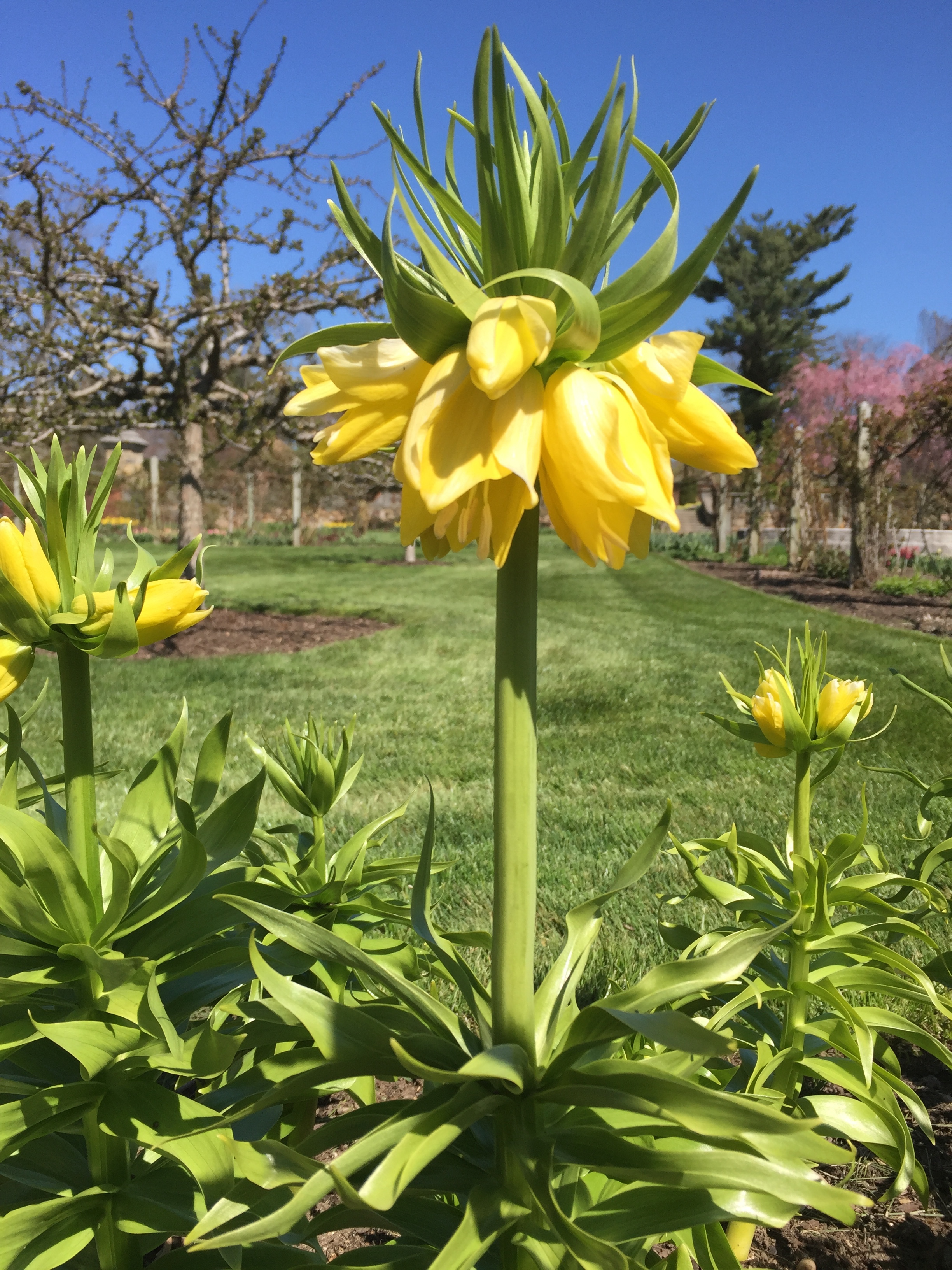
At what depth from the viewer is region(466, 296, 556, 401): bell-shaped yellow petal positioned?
1.74 ft

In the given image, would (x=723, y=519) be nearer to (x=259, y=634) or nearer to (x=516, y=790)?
(x=259, y=634)

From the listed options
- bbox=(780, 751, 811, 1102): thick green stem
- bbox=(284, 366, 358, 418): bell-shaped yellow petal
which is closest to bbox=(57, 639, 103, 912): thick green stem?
bbox=(284, 366, 358, 418): bell-shaped yellow petal

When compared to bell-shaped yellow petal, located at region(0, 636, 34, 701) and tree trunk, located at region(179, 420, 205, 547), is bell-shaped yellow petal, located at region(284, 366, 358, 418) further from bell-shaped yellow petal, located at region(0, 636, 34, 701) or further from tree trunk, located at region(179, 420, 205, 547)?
tree trunk, located at region(179, 420, 205, 547)

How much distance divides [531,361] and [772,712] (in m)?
0.89

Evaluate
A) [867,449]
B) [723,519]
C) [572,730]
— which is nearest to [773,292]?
[723,519]

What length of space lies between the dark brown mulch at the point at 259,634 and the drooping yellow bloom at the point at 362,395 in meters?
7.11

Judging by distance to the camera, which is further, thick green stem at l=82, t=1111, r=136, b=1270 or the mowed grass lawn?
the mowed grass lawn

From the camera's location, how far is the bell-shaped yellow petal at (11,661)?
35.2 inches

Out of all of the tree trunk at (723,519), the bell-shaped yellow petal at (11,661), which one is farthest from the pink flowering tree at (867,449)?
the bell-shaped yellow petal at (11,661)

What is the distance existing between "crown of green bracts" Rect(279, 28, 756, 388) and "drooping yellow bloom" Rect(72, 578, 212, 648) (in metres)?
0.34

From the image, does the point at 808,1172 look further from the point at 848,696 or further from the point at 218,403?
the point at 218,403

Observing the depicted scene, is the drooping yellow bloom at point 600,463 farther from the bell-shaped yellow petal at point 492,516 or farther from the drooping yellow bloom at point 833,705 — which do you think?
the drooping yellow bloom at point 833,705

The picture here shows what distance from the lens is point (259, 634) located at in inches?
352

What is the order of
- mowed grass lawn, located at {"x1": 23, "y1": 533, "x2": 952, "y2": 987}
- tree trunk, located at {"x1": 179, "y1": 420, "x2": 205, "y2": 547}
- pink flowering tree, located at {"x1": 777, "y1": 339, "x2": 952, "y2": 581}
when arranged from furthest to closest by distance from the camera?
pink flowering tree, located at {"x1": 777, "y1": 339, "x2": 952, "y2": 581} → tree trunk, located at {"x1": 179, "y1": 420, "x2": 205, "y2": 547} → mowed grass lawn, located at {"x1": 23, "y1": 533, "x2": 952, "y2": 987}
